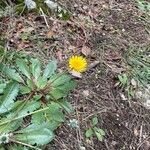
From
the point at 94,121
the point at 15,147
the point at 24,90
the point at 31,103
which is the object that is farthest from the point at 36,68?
the point at 15,147

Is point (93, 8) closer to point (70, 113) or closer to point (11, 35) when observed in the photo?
point (11, 35)

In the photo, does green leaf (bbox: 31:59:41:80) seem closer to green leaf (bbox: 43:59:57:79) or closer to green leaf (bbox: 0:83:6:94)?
green leaf (bbox: 43:59:57:79)

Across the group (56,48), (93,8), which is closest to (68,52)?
(56,48)

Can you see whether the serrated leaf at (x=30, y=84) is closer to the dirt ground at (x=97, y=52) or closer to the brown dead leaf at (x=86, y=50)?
the dirt ground at (x=97, y=52)

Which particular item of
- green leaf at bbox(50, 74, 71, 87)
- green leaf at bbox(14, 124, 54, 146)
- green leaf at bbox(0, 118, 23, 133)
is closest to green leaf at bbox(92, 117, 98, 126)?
green leaf at bbox(50, 74, 71, 87)

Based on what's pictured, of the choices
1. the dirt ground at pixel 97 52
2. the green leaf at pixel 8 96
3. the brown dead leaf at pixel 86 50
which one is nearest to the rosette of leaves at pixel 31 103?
the green leaf at pixel 8 96

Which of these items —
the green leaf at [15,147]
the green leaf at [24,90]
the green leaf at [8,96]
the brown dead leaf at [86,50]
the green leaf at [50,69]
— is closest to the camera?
the green leaf at [15,147]

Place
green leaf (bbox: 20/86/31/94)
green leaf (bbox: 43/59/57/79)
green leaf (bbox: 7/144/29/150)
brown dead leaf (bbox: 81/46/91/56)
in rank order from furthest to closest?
brown dead leaf (bbox: 81/46/91/56)
green leaf (bbox: 43/59/57/79)
green leaf (bbox: 20/86/31/94)
green leaf (bbox: 7/144/29/150)
